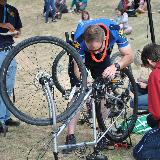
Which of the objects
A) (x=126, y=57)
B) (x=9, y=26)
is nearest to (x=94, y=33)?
(x=126, y=57)

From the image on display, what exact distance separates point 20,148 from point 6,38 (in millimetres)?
1440

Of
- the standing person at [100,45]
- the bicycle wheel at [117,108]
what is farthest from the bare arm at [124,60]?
the bicycle wheel at [117,108]

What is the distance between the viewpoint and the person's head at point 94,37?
4.38 m

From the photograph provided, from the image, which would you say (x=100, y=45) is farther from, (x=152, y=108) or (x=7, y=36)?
(x=7, y=36)

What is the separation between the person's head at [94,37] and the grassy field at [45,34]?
1392 mm

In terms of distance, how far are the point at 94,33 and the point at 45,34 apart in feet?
35.2

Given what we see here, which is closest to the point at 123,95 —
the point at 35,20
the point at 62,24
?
the point at 62,24

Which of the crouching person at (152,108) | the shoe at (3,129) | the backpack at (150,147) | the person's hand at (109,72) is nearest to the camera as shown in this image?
the crouching person at (152,108)

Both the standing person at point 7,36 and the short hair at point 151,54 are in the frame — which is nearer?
the short hair at point 151,54

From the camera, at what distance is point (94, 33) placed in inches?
172

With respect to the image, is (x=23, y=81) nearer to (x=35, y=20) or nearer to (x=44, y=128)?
(x=44, y=128)

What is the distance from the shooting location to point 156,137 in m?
4.25

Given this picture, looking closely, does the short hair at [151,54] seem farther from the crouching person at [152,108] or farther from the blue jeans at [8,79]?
the blue jeans at [8,79]

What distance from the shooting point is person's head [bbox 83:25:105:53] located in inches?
172
